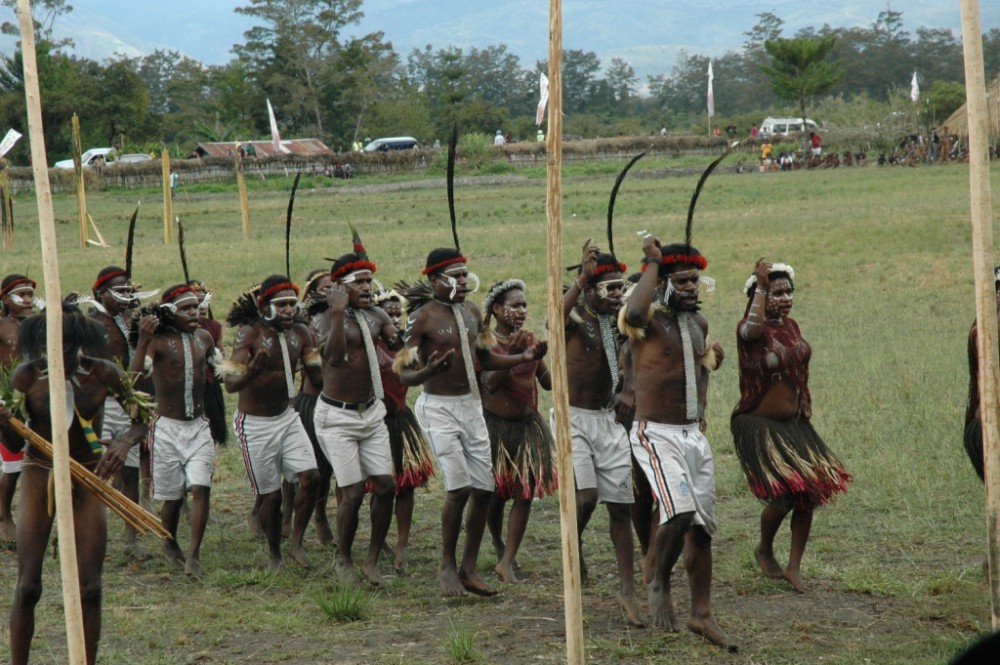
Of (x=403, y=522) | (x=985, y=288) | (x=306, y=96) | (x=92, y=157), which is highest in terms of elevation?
(x=306, y=96)

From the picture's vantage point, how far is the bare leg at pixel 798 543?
7.56 meters

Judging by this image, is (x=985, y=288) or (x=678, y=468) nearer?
(x=985, y=288)

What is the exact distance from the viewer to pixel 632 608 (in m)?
7.20

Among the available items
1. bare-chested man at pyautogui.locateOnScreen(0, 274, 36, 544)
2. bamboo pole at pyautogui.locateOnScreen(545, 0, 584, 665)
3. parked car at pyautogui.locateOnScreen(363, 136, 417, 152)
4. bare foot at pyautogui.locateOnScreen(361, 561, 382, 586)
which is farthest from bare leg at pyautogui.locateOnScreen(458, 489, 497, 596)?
parked car at pyautogui.locateOnScreen(363, 136, 417, 152)

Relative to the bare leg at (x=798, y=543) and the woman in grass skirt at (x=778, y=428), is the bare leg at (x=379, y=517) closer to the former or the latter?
the woman in grass skirt at (x=778, y=428)

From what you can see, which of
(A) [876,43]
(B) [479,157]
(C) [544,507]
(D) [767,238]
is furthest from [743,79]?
(C) [544,507]

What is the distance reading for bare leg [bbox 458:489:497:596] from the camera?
7.82 meters

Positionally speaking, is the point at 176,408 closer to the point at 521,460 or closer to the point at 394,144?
the point at 521,460

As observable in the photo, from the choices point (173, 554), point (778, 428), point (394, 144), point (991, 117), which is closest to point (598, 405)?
point (778, 428)

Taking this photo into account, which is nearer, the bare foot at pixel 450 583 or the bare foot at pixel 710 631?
the bare foot at pixel 710 631

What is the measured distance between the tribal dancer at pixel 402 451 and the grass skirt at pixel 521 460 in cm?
72

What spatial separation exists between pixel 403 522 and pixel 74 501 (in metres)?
3.15

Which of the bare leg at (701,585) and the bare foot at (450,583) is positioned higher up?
the bare leg at (701,585)

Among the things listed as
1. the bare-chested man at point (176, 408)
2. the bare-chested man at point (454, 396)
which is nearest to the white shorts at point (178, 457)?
the bare-chested man at point (176, 408)
